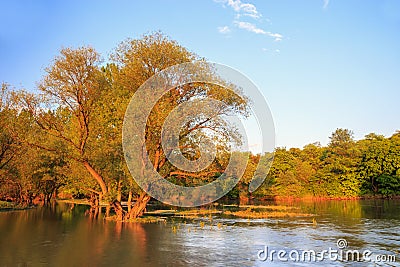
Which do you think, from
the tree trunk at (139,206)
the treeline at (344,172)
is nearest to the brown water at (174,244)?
the tree trunk at (139,206)

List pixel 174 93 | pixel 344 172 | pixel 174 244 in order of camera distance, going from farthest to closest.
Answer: pixel 344 172 < pixel 174 93 < pixel 174 244

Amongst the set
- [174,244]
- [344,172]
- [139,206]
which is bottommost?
[174,244]

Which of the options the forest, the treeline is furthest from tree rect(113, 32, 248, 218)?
the treeline

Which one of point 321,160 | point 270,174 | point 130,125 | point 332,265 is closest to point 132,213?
point 130,125

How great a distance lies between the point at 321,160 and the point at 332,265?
91057 millimetres

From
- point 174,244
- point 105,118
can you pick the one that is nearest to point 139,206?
point 105,118

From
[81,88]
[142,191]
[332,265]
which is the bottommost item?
[332,265]

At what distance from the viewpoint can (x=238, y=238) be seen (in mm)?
26047

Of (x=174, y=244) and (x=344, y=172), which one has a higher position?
(x=344, y=172)

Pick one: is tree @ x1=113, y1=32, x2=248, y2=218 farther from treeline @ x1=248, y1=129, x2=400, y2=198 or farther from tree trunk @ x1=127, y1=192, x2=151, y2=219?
treeline @ x1=248, y1=129, x2=400, y2=198

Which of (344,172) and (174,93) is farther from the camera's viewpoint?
(344,172)

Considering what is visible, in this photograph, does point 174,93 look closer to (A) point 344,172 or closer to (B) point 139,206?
(B) point 139,206

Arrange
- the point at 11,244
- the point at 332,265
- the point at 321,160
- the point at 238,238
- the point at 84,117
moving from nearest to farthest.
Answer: the point at 332,265, the point at 11,244, the point at 238,238, the point at 84,117, the point at 321,160

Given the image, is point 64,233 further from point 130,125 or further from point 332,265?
point 332,265
